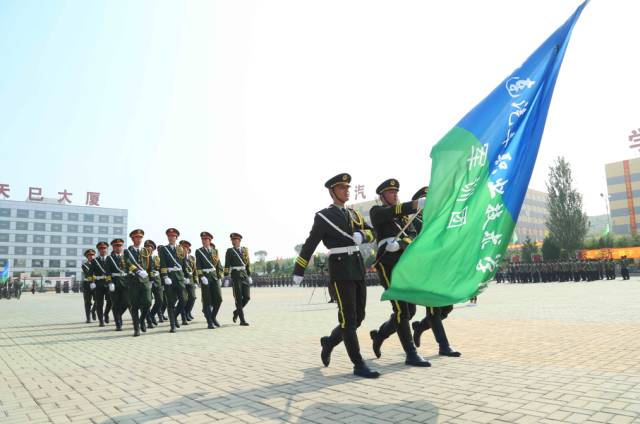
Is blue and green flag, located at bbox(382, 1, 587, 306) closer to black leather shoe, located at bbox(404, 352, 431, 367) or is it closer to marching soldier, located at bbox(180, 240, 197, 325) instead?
black leather shoe, located at bbox(404, 352, 431, 367)

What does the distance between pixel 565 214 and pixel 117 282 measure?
60.9 metres

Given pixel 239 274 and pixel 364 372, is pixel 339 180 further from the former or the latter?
pixel 239 274

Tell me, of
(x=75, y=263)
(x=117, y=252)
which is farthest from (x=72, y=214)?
(x=117, y=252)

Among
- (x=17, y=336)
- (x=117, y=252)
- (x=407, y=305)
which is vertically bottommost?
(x=17, y=336)

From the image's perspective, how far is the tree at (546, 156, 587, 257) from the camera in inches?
2330

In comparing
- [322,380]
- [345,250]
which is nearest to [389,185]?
[345,250]

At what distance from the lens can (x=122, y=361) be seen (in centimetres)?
682

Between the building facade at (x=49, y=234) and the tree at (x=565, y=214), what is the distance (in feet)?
321

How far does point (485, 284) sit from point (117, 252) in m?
10.3

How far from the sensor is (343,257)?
561cm

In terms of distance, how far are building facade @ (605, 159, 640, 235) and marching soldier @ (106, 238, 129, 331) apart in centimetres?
9094

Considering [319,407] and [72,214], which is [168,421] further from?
[72,214]

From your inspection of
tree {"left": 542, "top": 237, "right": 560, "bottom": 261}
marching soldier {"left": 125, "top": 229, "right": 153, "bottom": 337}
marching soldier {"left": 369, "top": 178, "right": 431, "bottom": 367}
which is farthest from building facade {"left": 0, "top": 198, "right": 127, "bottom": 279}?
marching soldier {"left": 369, "top": 178, "right": 431, "bottom": 367}

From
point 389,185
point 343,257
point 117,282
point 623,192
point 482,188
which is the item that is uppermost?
point 623,192
